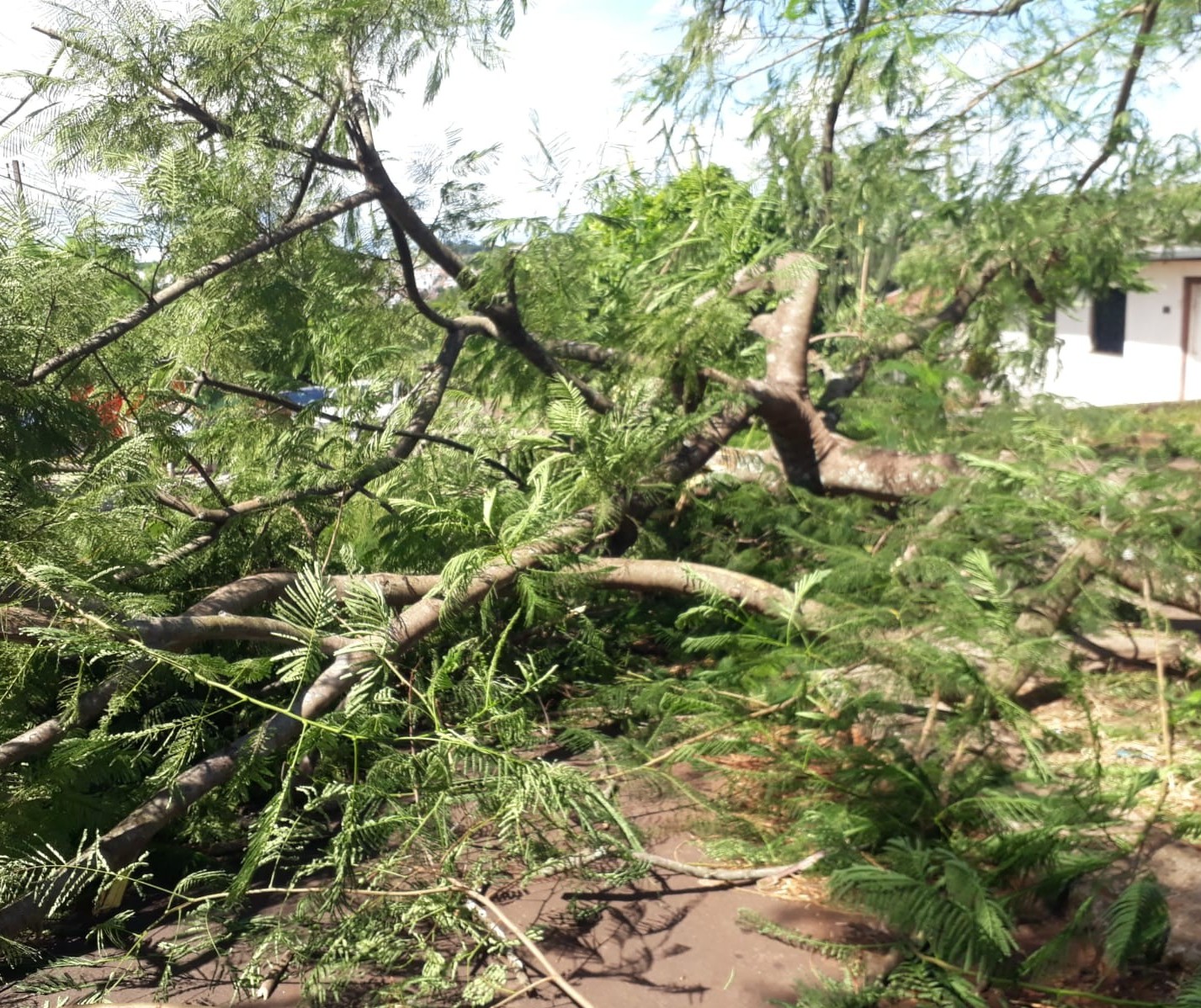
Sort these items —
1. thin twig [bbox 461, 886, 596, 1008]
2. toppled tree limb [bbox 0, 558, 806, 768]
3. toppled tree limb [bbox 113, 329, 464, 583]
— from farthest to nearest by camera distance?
1. toppled tree limb [bbox 113, 329, 464, 583]
2. toppled tree limb [bbox 0, 558, 806, 768]
3. thin twig [bbox 461, 886, 596, 1008]

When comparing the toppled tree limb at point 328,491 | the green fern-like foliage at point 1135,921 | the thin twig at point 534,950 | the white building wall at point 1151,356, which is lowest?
the thin twig at point 534,950

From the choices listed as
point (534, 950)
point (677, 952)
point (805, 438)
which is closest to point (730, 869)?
point (677, 952)

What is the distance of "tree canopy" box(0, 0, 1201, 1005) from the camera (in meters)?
2.26

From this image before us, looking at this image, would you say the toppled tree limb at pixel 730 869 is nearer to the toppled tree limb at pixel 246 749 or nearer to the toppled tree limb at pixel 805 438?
the toppled tree limb at pixel 246 749

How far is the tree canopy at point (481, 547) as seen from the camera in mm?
2262

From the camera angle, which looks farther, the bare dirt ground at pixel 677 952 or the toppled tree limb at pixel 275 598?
the toppled tree limb at pixel 275 598

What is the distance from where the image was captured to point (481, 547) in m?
3.08

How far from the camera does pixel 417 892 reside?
224cm

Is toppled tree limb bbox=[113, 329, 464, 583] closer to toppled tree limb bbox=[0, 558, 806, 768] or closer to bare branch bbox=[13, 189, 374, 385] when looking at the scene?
toppled tree limb bbox=[0, 558, 806, 768]

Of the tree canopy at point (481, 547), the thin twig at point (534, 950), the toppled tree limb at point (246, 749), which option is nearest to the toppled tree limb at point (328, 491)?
the tree canopy at point (481, 547)

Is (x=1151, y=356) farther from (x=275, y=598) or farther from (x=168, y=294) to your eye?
(x=168, y=294)

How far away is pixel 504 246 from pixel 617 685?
5.06 ft

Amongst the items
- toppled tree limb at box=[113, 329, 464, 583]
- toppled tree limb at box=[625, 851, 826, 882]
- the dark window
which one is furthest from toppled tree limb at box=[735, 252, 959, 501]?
the dark window

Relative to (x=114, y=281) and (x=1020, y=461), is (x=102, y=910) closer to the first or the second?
(x=114, y=281)
